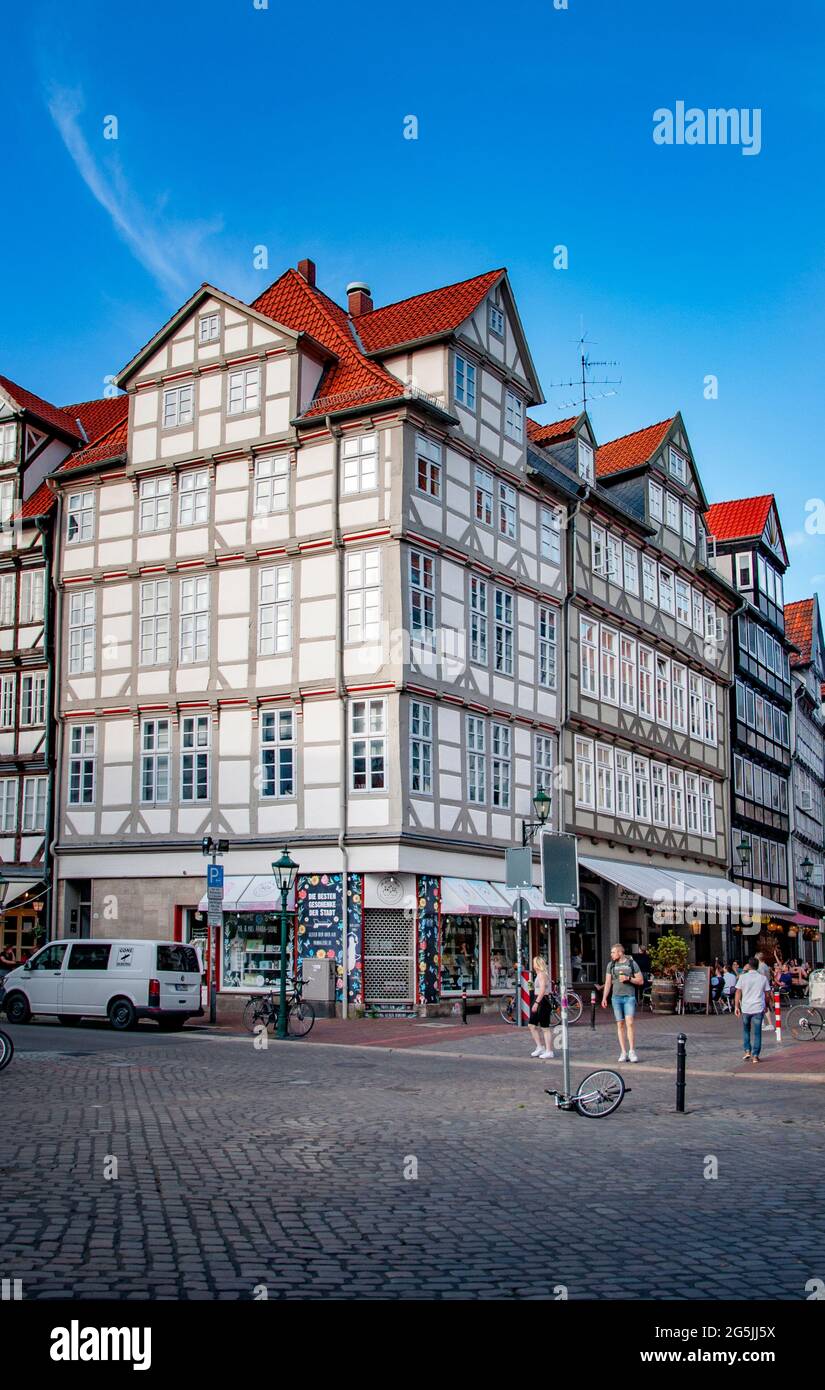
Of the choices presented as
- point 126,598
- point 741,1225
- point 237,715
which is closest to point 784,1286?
point 741,1225

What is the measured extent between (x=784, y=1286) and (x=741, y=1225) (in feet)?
5.52

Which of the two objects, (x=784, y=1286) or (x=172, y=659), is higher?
(x=172, y=659)

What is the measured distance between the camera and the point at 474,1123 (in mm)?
14078

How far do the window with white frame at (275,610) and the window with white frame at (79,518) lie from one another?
6.70 m

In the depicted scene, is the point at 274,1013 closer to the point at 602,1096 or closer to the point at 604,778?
the point at 602,1096

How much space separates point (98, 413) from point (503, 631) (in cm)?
1889

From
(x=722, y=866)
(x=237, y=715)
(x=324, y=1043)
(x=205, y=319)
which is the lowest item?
(x=324, y=1043)

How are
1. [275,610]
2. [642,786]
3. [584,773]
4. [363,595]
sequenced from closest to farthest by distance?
[363,595]
[275,610]
[584,773]
[642,786]

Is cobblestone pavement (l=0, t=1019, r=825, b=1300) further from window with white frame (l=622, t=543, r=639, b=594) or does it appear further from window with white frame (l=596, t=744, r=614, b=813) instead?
window with white frame (l=622, t=543, r=639, b=594)

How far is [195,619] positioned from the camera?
35938 mm

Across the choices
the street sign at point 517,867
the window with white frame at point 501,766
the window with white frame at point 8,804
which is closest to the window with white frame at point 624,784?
the window with white frame at point 501,766

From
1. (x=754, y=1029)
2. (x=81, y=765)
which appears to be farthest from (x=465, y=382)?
(x=754, y=1029)

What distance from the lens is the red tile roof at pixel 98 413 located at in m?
45.7
